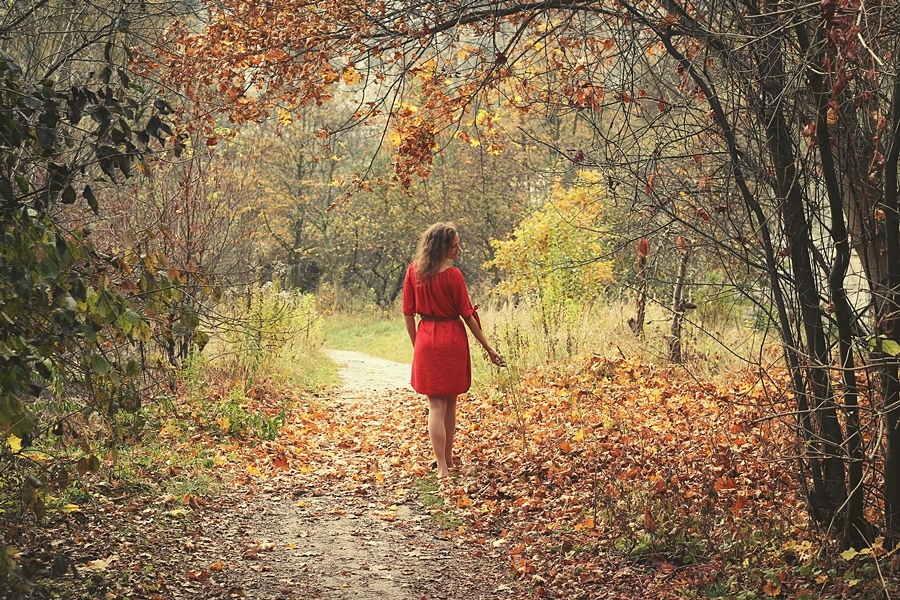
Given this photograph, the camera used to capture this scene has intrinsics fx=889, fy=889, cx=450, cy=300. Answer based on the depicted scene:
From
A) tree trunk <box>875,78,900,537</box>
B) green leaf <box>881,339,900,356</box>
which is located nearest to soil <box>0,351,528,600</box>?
tree trunk <box>875,78,900,537</box>

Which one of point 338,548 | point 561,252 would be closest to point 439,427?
point 338,548

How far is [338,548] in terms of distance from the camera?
619 cm

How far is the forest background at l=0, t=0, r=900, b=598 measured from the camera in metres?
3.38

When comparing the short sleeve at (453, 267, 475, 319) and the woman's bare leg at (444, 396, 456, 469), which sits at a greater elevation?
the short sleeve at (453, 267, 475, 319)

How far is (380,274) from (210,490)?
26.7 meters

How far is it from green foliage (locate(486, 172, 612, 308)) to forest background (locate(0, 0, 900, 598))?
2407 millimetres

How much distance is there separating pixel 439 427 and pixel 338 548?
184 centimetres

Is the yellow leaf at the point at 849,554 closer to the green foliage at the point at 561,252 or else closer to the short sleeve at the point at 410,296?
the short sleeve at the point at 410,296

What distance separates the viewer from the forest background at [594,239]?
338 centimetres

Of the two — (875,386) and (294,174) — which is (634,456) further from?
(294,174)

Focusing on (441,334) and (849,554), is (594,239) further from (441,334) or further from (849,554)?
(849,554)

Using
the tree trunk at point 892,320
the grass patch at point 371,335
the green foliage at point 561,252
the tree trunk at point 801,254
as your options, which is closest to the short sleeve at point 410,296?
the tree trunk at point 801,254

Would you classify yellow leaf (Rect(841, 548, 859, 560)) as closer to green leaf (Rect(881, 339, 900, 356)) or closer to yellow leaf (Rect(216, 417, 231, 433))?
green leaf (Rect(881, 339, 900, 356))

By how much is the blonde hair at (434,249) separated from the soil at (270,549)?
6.28ft
